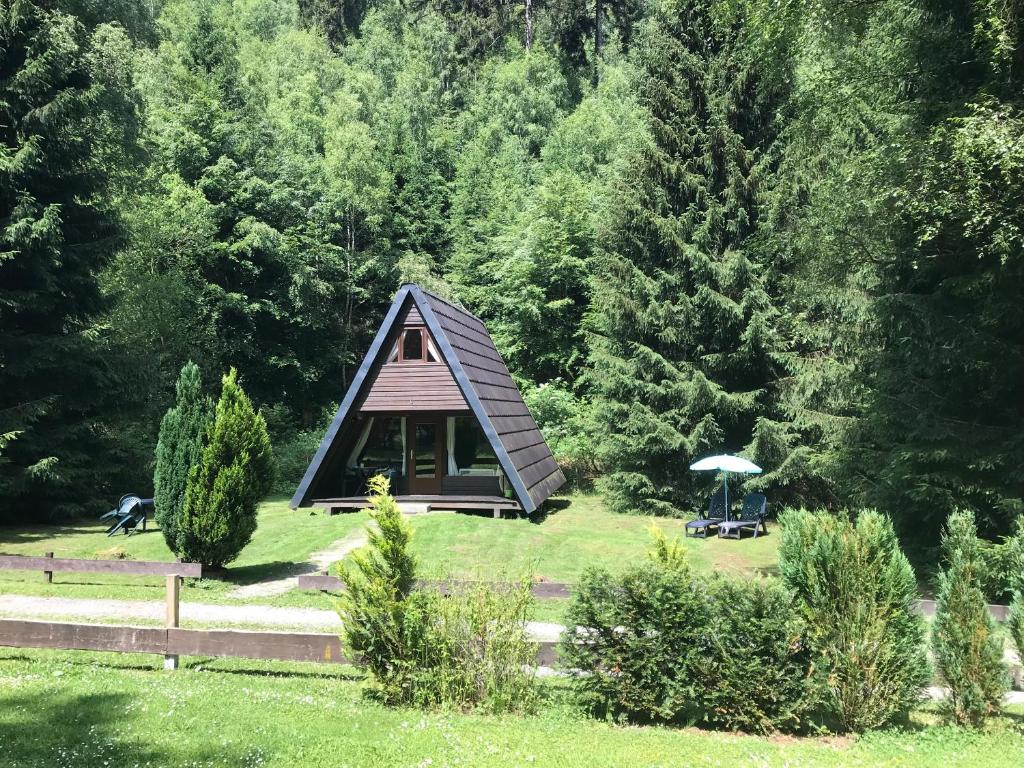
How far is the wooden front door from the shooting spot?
53.8 ft

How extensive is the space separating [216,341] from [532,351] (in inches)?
492

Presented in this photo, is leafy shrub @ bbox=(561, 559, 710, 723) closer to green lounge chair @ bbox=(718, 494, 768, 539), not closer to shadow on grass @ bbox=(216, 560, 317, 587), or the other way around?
shadow on grass @ bbox=(216, 560, 317, 587)

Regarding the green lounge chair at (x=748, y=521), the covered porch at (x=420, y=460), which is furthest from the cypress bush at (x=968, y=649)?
the covered porch at (x=420, y=460)

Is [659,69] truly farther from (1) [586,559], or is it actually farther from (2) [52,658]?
(2) [52,658]

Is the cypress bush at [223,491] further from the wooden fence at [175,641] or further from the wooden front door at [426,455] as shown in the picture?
the wooden front door at [426,455]

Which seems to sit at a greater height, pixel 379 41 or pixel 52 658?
pixel 379 41

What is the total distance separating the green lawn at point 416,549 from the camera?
9.95m

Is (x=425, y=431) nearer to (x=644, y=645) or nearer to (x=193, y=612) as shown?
(x=193, y=612)

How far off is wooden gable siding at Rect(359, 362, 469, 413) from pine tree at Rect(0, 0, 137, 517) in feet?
24.7

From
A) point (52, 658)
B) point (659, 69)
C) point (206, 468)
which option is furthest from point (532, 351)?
point (52, 658)

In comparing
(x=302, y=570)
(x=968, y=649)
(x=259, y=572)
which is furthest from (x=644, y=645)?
(x=259, y=572)

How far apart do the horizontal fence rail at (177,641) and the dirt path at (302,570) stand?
207 centimetres

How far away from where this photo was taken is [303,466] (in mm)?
24109

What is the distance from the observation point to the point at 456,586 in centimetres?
556
